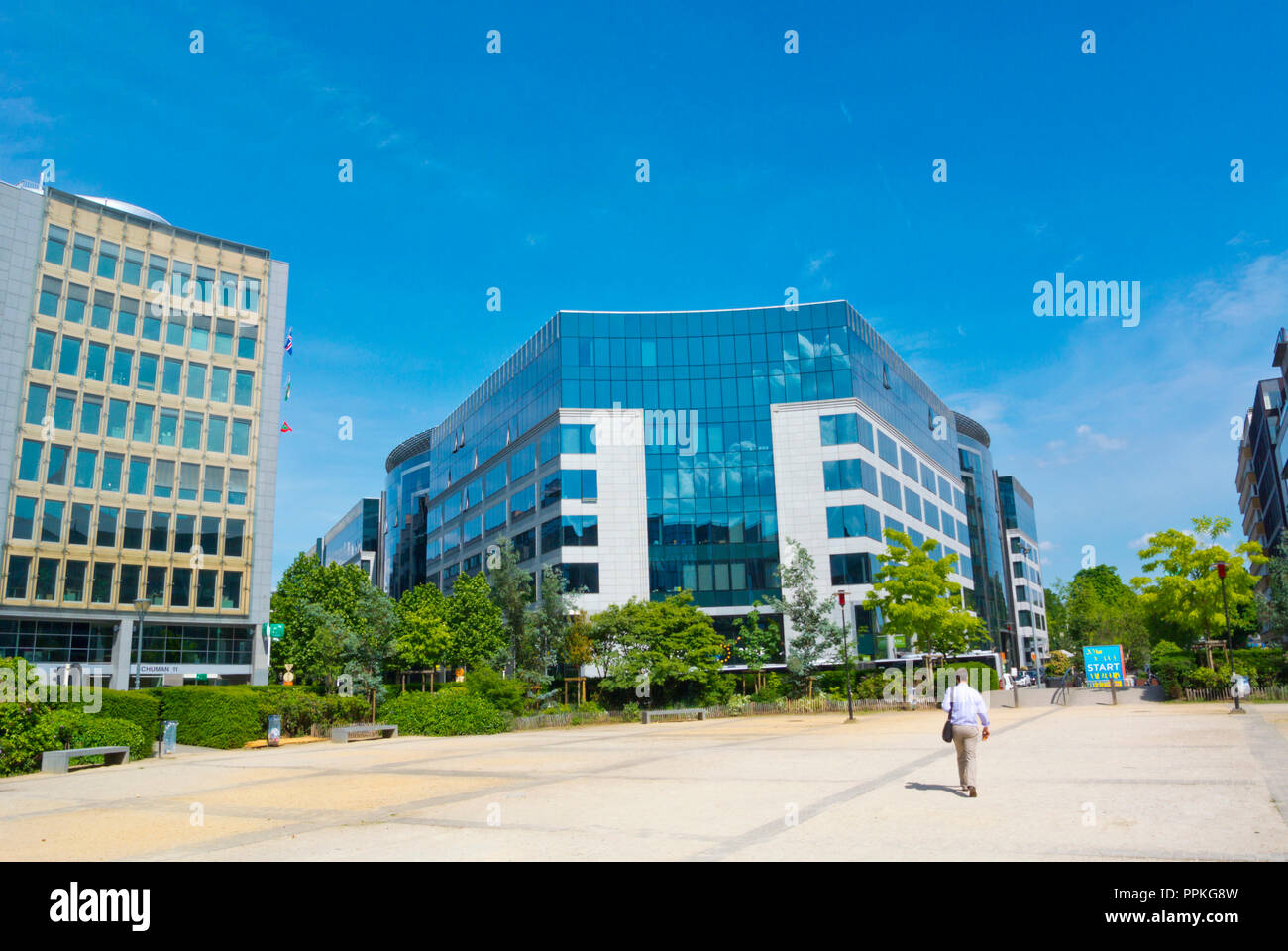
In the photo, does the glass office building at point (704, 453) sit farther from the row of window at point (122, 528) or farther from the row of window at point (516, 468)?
the row of window at point (122, 528)

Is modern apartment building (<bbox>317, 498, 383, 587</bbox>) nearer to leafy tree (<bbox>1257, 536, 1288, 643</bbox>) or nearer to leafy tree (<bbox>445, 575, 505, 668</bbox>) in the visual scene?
leafy tree (<bbox>445, 575, 505, 668</bbox>)

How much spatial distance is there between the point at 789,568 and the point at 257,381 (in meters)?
34.1

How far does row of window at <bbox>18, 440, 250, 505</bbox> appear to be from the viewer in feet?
151

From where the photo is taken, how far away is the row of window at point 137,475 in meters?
46.1

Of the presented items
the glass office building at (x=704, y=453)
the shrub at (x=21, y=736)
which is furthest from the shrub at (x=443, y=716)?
the glass office building at (x=704, y=453)

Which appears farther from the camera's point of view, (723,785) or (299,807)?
(723,785)

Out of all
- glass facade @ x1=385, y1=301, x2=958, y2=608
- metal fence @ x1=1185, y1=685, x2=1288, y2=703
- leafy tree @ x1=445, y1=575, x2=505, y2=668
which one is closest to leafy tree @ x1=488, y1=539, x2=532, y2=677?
leafy tree @ x1=445, y1=575, x2=505, y2=668

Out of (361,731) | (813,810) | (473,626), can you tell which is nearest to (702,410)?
(473,626)

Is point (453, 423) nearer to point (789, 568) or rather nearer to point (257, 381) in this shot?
point (257, 381)

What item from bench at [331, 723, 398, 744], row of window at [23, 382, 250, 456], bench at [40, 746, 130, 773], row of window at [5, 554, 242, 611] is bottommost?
bench at [331, 723, 398, 744]

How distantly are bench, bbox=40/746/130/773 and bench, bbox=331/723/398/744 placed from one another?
7.60 m

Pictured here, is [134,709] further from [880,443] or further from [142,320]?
[880,443]

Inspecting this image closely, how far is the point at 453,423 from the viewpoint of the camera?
3359 inches
